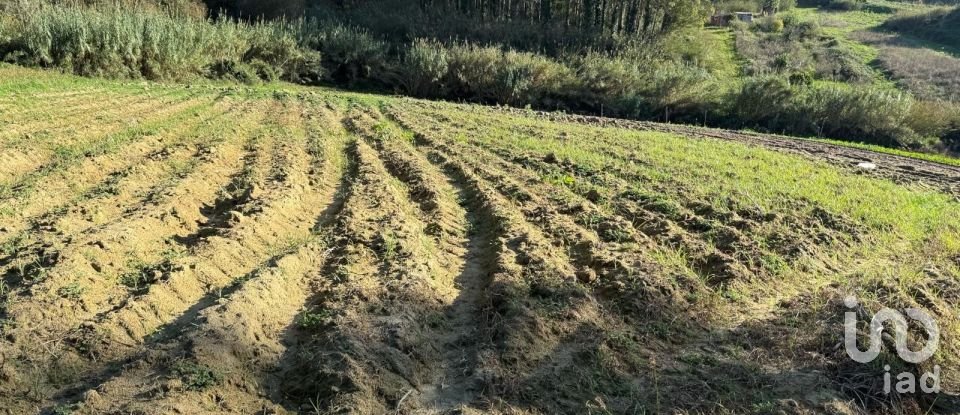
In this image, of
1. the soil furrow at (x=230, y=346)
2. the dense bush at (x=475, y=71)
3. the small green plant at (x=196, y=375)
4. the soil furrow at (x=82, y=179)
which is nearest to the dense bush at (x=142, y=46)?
the dense bush at (x=475, y=71)

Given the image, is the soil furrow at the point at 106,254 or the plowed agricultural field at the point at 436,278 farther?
the soil furrow at the point at 106,254

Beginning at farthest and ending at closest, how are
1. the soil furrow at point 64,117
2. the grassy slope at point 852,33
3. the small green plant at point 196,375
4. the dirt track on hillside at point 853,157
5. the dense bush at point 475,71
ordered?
the grassy slope at point 852,33 → the dense bush at point 475,71 → the dirt track on hillside at point 853,157 → the soil furrow at point 64,117 → the small green plant at point 196,375

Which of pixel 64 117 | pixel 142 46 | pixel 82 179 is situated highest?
pixel 142 46

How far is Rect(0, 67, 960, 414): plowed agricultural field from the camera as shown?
4125mm

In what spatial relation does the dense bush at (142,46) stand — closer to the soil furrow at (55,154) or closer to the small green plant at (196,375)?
the soil furrow at (55,154)

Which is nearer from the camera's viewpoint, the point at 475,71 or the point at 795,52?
the point at 475,71

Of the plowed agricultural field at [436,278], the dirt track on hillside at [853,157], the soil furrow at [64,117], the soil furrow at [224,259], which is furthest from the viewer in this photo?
the dirt track on hillside at [853,157]

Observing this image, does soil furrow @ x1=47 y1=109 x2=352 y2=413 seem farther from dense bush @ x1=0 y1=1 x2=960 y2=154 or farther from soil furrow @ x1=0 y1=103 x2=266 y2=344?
dense bush @ x1=0 y1=1 x2=960 y2=154

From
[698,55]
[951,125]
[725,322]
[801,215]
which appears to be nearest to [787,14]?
[698,55]

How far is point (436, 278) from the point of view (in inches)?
231

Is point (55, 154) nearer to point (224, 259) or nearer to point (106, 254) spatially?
point (106, 254)

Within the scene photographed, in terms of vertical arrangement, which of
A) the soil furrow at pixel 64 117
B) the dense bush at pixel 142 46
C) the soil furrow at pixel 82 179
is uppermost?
the dense bush at pixel 142 46

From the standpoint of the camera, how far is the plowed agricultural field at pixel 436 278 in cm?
412

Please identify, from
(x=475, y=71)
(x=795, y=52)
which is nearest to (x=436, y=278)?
(x=475, y=71)
